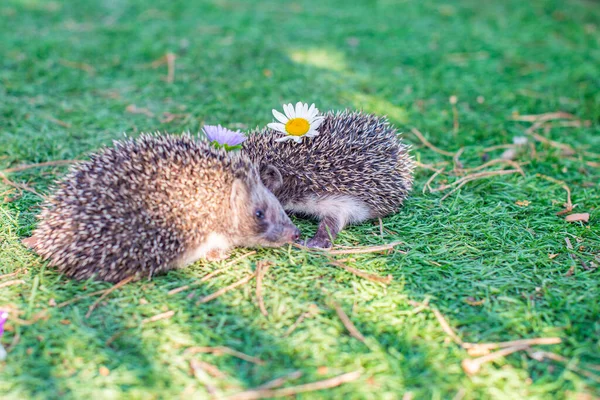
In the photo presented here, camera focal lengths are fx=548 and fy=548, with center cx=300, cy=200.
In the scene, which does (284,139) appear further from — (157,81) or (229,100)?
(157,81)

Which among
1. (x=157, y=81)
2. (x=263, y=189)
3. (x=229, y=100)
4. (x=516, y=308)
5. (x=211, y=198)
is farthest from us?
(x=157, y=81)

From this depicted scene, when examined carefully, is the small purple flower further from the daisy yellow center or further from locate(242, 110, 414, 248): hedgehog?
the daisy yellow center

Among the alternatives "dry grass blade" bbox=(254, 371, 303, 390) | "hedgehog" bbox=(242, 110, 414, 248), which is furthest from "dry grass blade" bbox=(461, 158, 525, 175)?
"dry grass blade" bbox=(254, 371, 303, 390)

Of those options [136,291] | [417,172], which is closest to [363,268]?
[136,291]

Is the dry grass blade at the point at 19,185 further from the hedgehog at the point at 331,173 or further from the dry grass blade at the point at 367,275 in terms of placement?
the dry grass blade at the point at 367,275

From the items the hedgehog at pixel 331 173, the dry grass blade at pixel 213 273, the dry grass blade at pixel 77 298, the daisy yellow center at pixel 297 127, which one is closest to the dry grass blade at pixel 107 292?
the dry grass blade at pixel 77 298

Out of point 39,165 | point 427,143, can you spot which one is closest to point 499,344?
point 427,143

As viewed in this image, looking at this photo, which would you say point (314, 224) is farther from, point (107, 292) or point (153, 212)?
point (107, 292)
